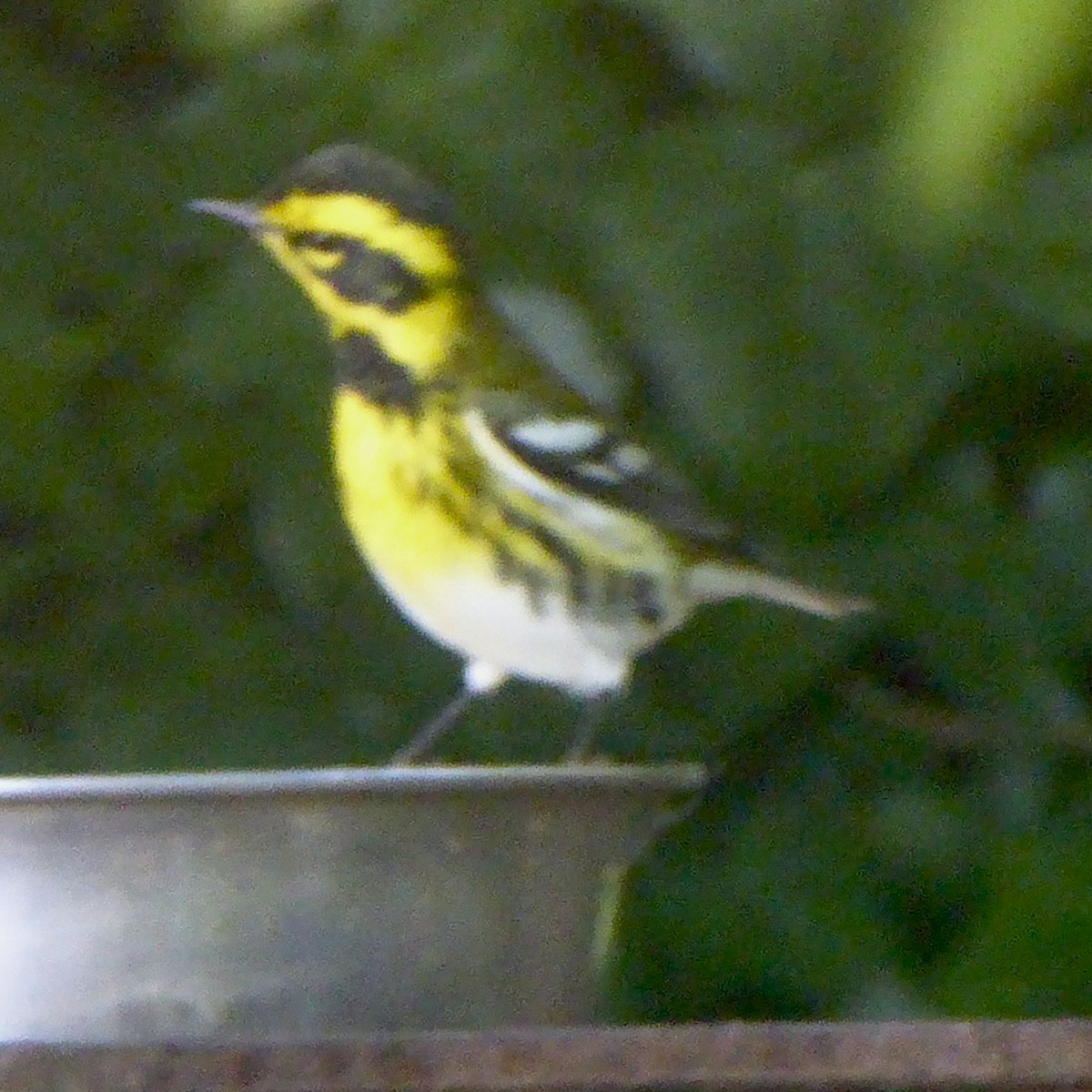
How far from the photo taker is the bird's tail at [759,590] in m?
0.72

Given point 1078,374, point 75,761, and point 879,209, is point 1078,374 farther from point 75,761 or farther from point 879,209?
point 75,761

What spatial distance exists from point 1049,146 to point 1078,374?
0.09m

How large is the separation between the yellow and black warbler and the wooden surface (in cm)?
22

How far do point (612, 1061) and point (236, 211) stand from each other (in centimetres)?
39

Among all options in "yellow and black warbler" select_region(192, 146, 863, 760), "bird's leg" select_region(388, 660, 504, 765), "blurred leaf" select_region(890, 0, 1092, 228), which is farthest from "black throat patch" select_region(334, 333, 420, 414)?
"blurred leaf" select_region(890, 0, 1092, 228)

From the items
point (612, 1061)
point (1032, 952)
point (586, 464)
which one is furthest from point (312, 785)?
Result: point (1032, 952)

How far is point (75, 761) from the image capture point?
0.76 meters

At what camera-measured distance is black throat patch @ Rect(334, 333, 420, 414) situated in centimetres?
70

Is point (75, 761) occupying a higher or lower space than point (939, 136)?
lower

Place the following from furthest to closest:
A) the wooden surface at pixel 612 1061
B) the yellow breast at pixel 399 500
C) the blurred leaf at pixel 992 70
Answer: the yellow breast at pixel 399 500, the wooden surface at pixel 612 1061, the blurred leaf at pixel 992 70

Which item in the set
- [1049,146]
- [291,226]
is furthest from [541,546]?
[1049,146]

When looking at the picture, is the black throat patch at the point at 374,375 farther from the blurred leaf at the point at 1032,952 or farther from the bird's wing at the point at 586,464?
the blurred leaf at the point at 1032,952

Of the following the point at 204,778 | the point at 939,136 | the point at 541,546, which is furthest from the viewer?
the point at 541,546

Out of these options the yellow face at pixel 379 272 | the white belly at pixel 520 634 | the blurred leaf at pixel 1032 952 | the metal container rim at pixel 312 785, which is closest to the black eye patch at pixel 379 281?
the yellow face at pixel 379 272
